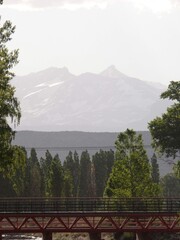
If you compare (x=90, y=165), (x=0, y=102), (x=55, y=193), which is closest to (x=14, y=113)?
(x=0, y=102)

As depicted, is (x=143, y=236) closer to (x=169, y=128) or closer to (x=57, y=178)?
(x=169, y=128)

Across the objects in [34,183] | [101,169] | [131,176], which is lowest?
[131,176]

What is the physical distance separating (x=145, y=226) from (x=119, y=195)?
7.43 m

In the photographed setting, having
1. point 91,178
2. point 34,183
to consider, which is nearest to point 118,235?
point 34,183

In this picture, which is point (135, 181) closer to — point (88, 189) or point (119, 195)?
point (119, 195)

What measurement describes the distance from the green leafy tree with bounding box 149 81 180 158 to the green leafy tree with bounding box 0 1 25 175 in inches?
1275

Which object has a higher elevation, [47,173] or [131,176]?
[47,173]

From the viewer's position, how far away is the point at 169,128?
5522 centimetres

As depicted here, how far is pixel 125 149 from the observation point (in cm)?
6147

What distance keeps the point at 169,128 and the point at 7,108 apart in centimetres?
3412

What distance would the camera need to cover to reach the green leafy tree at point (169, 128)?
54.3 m

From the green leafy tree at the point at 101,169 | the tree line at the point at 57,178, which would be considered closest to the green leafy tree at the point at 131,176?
the tree line at the point at 57,178

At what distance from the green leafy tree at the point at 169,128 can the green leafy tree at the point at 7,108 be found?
32378 mm

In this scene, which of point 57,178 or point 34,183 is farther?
point 34,183
